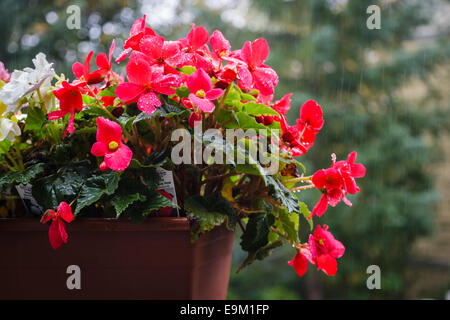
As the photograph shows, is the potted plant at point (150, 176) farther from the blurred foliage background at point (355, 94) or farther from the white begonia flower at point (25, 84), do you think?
the blurred foliage background at point (355, 94)

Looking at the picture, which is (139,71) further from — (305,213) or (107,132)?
(305,213)

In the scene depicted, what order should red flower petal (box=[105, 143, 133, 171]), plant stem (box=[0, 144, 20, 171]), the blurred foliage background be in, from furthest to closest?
the blurred foliage background, plant stem (box=[0, 144, 20, 171]), red flower petal (box=[105, 143, 133, 171])

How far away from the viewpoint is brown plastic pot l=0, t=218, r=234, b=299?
0.46 m

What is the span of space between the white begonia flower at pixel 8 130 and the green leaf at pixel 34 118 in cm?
2

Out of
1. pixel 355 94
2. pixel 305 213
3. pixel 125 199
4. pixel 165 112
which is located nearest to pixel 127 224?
pixel 125 199

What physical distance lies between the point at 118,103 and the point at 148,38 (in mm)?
96

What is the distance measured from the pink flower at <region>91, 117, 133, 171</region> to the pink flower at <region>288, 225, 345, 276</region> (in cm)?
26

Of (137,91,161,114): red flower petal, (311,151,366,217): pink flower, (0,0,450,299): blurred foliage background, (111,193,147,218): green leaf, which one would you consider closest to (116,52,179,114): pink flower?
(137,91,161,114): red flower petal

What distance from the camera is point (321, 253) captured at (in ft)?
1.63

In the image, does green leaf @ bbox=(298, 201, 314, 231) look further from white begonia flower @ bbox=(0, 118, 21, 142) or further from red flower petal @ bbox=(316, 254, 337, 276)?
white begonia flower @ bbox=(0, 118, 21, 142)

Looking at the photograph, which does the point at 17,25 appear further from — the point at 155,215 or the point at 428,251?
the point at 428,251

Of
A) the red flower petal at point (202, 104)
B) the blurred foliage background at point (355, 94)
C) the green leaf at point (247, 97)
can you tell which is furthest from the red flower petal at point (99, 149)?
the blurred foliage background at point (355, 94)

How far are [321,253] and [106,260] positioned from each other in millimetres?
272
